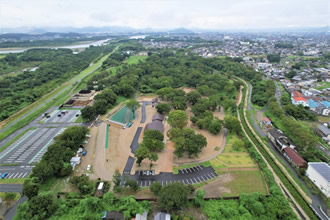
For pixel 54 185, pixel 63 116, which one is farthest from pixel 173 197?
pixel 63 116

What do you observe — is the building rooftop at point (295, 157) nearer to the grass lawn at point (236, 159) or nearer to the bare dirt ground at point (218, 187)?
the grass lawn at point (236, 159)

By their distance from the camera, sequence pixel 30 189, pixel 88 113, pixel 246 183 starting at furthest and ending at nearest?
pixel 88 113, pixel 246 183, pixel 30 189

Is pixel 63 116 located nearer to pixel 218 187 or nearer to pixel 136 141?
pixel 136 141

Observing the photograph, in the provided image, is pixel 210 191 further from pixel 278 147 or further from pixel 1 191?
pixel 1 191

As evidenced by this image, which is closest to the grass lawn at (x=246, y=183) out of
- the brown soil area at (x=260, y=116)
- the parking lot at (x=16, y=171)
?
the brown soil area at (x=260, y=116)

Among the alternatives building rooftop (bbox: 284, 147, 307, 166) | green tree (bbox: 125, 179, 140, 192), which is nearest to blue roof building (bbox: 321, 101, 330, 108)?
building rooftop (bbox: 284, 147, 307, 166)

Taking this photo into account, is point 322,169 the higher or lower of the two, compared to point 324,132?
higher

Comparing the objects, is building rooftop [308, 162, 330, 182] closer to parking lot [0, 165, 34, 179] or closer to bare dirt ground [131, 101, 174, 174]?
bare dirt ground [131, 101, 174, 174]
